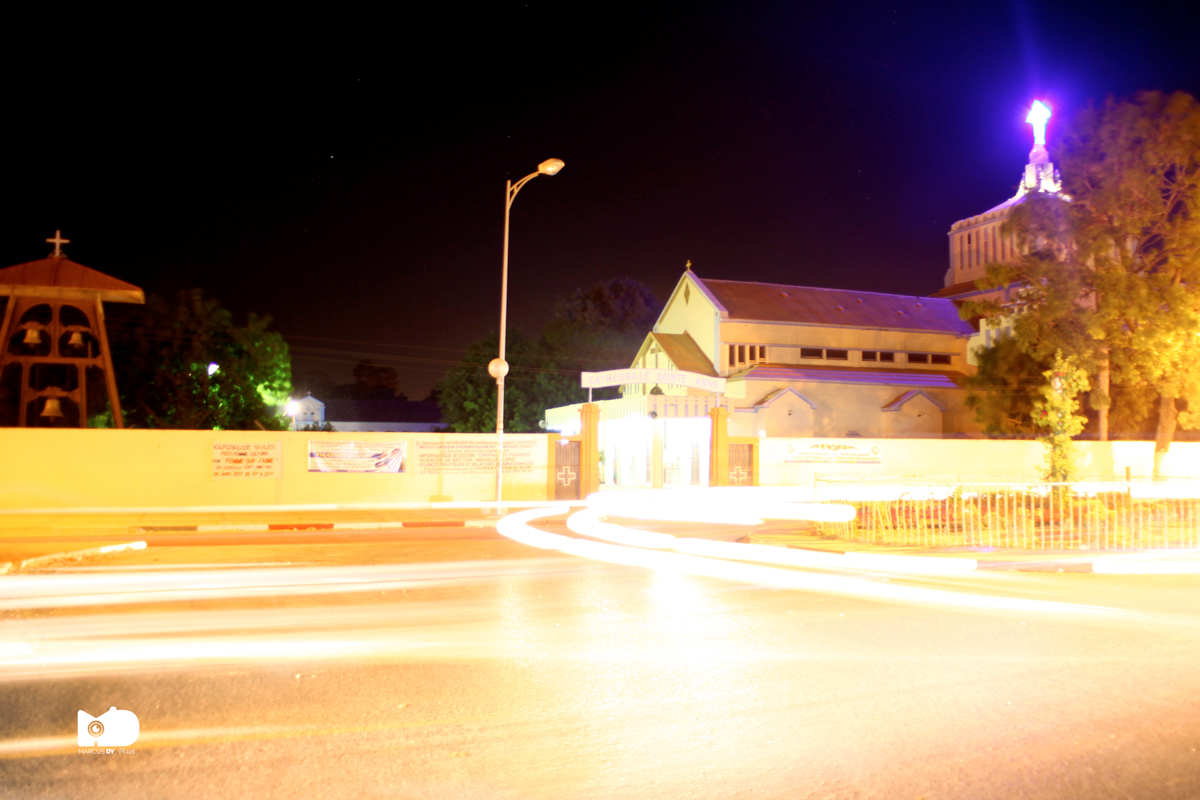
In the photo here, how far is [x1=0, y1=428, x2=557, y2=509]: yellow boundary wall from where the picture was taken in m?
21.7

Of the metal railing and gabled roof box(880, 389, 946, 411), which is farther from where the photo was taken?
gabled roof box(880, 389, 946, 411)

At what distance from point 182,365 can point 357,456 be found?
64.9 ft

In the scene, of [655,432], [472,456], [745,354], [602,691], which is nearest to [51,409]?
[472,456]

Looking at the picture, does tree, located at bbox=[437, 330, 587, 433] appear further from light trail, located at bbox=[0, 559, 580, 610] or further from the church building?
light trail, located at bbox=[0, 559, 580, 610]

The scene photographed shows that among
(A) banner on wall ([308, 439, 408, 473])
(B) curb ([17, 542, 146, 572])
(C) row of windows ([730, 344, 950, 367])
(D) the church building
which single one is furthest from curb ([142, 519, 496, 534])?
(C) row of windows ([730, 344, 950, 367])

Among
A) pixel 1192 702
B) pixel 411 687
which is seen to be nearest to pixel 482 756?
pixel 411 687

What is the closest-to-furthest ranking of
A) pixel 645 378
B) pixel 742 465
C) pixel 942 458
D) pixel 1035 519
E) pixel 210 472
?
pixel 1035 519 → pixel 210 472 → pixel 742 465 → pixel 645 378 → pixel 942 458

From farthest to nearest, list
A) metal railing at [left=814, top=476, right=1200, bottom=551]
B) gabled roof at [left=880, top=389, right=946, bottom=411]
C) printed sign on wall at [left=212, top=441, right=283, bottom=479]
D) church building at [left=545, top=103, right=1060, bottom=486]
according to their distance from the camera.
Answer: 1. gabled roof at [left=880, top=389, right=946, bottom=411]
2. church building at [left=545, top=103, right=1060, bottom=486]
3. printed sign on wall at [left=212, top=441, right=283, bottom=479]
4. metal railing at [left=814, top=476, right=1200, bottom=551]

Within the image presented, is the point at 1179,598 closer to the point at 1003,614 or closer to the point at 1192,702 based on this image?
the point at 1003,614

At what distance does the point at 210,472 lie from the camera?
22.8 m

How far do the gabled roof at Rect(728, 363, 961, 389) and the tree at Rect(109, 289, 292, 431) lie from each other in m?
23.9

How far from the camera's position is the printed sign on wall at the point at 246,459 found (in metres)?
22.8

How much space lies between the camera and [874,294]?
1986 inches

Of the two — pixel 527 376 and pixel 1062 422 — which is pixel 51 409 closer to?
pixel 1062 422
